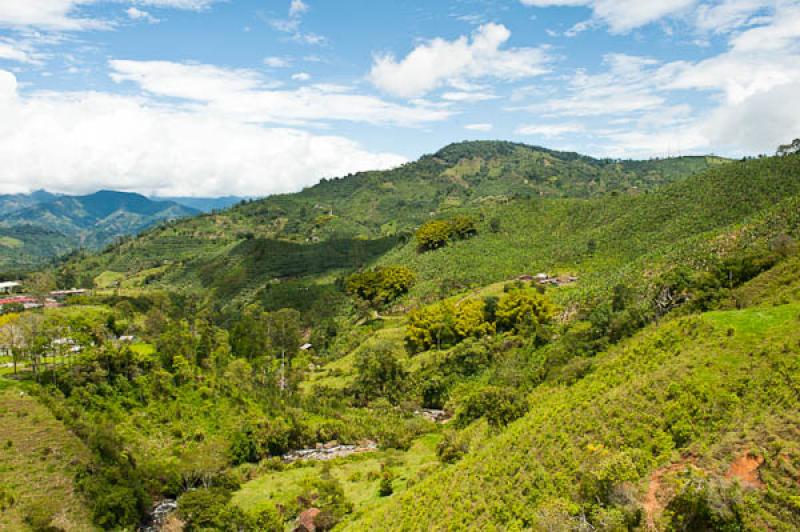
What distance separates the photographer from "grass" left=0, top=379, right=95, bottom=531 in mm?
33562

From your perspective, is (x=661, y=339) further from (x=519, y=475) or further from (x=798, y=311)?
(x=519, y=475)

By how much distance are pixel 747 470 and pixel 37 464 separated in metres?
44.3

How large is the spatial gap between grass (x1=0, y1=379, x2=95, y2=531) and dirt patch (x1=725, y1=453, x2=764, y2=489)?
38554 millimetres

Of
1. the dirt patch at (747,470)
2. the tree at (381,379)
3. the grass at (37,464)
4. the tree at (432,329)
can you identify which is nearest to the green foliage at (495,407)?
the tree at (381,379)

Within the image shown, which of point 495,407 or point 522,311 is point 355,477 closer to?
point 495,407

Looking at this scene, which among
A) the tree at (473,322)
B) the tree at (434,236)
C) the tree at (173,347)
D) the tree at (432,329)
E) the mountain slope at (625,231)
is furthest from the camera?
the tree at (434,236)

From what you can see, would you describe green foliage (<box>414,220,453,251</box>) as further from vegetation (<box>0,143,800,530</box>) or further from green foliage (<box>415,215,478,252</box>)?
vegetation (<box>0,143,800,530</box>)

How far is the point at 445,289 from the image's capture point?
9038 cm

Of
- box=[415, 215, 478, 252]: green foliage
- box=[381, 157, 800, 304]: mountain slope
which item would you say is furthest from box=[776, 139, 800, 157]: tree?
box=[415, 215, 478, 252]: green foliage

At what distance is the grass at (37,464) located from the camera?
33562 mm

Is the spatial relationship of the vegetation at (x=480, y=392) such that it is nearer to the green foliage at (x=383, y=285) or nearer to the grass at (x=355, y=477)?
the grass at (x=355, y=477)

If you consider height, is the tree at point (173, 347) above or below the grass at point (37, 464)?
above

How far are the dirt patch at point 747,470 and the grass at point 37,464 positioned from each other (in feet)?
126

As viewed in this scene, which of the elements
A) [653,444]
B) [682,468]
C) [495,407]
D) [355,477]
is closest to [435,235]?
[495,407]
